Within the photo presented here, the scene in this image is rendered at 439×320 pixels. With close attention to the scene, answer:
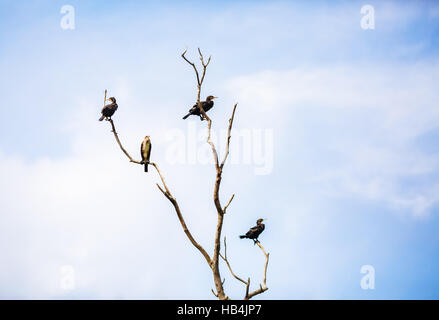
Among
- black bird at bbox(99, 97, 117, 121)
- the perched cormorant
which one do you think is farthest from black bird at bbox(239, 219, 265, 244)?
black bird at bbox(99, 97, 117, 121)

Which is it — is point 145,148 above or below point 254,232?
above

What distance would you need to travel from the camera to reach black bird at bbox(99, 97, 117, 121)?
12.8m

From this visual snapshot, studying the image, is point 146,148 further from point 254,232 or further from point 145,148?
point 254,232

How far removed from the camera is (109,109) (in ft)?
43.5

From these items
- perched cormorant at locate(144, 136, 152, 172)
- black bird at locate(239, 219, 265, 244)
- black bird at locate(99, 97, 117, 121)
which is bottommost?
black bird at locate(239, 219, 265, 244)

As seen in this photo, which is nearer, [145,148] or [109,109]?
[145,148]

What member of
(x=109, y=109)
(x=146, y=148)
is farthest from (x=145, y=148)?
(x=109, y=109)

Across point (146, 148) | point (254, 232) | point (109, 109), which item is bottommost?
point (254, 232)

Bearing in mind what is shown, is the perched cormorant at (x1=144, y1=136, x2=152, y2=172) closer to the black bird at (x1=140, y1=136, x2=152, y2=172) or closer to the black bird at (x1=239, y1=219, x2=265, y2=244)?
→ the black bird at (x1=140, y1=136, x2=152, y2=172)

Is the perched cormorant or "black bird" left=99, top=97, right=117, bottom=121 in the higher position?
"black bird" left=99, top=97, right=117, bottom=121
